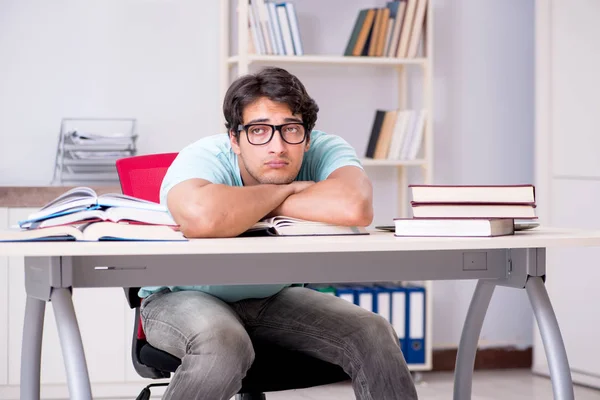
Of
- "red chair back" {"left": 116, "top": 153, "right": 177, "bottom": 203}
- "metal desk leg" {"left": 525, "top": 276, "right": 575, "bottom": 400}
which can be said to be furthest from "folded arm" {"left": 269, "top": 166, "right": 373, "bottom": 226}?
"red chair back" {"left": 116, "top": 153, "right": 177, "bottom": 203}

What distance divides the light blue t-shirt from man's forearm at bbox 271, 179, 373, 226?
218 mm

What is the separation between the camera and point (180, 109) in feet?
12.7

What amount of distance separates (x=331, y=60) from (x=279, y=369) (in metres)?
2.11

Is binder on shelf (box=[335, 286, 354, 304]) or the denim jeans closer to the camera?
the denim jeans

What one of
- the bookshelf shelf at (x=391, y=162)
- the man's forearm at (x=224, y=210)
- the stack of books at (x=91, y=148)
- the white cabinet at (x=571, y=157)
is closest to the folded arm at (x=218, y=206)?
the man's forearm at (x=224, y=210)

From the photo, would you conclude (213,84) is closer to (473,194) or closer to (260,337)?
(260,337)

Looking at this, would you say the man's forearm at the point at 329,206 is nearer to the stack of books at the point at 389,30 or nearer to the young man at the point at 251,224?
the young man at the point at 251,224

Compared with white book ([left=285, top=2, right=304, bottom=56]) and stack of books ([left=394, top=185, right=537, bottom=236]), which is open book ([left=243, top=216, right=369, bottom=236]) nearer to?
stack of books ([left=394, top=185, right=537, bottom=236])

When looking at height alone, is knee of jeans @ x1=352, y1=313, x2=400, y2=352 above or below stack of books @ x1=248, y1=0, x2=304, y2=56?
below

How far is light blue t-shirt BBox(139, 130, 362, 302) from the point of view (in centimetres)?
195

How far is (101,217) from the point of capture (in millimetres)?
1636

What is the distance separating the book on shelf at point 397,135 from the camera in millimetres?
3744

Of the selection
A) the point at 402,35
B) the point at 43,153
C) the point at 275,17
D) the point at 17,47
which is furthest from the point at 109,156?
the point at 402,35

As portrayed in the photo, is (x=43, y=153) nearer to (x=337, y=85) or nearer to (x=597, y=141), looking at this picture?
(x=337, y=85)
